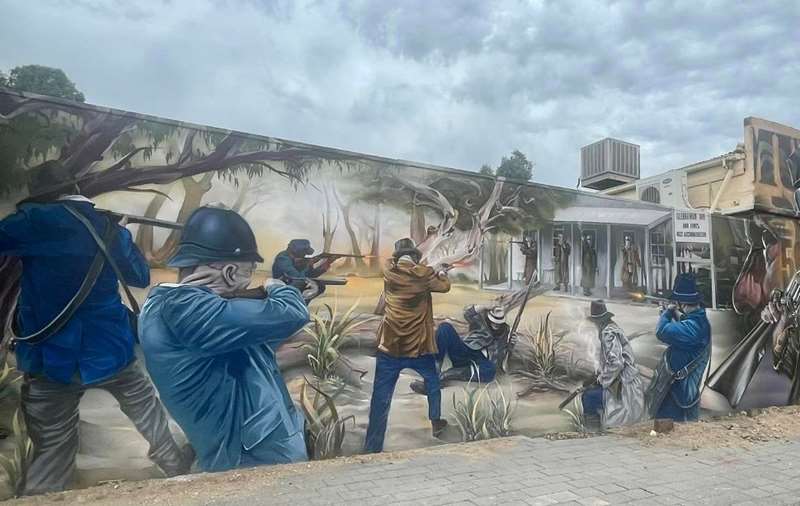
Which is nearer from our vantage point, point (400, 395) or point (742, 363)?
point (400, 395)

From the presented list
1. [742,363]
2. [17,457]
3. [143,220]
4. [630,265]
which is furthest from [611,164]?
[17,457]

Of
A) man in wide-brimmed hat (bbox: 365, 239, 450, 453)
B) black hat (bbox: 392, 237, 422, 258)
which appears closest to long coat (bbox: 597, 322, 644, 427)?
man in wide-brimmed hat (bbox: 365, 239, 450, 453)

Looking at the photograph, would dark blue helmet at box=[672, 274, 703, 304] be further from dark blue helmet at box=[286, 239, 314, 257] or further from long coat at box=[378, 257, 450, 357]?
dark blue helmet at box=[286, 239, 314, 257]

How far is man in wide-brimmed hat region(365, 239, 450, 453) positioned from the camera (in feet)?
18.5

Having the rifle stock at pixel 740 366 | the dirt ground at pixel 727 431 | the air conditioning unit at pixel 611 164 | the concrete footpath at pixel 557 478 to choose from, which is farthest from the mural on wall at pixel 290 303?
the air conditioning unit at pixel 611 164

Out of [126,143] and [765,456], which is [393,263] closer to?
[126,143]

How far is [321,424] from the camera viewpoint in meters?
5.35

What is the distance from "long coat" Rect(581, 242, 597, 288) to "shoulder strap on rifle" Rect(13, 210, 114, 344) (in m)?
5.58

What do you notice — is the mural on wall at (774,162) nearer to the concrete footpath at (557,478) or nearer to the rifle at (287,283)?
the concrete footpath at (557,478)

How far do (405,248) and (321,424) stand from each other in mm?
2058

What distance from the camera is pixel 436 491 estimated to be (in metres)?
4.54

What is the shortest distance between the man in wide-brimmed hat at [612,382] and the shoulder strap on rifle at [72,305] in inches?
226

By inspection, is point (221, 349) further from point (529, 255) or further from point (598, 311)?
point (598, 311)

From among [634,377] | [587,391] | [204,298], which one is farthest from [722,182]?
[204,298]
